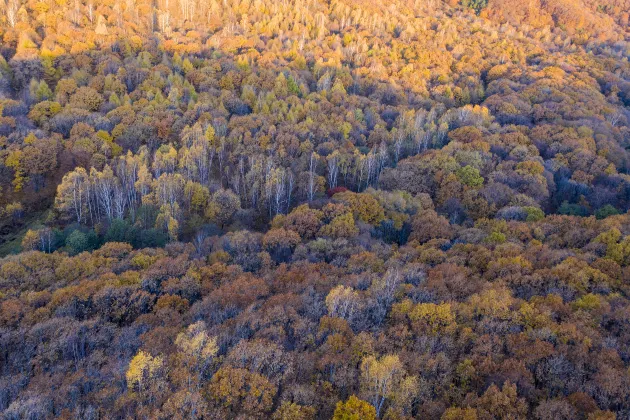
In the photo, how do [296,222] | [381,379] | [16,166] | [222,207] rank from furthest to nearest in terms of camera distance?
1. [16,166]
2. [222,207]
3. [296,222]
4. [381,379]

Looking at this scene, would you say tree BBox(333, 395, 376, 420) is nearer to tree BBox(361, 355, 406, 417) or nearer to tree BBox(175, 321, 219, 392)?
tree BBox(361, 355, 406, 417)

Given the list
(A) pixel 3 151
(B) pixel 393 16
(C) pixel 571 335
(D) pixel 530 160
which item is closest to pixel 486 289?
(C) pixel 571 335

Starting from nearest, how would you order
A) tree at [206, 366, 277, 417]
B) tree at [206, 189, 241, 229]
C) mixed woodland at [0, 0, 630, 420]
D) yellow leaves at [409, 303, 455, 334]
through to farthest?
1. tree at [206, 366, 277, 417]
2. mixed woodland at [0, 0, 630, 420]
3. yellow leaves at [409, 303, 455, 334]
4. tree at [206, 189, 241, 229]

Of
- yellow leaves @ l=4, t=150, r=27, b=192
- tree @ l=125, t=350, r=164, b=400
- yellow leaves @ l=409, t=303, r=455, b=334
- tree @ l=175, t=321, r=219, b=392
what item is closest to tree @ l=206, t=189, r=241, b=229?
yellow leaves @ l=4, t=150, r=27, b=192

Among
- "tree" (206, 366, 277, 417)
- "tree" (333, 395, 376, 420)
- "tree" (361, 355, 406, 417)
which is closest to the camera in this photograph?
"tree" (333, 395, 376, 420)

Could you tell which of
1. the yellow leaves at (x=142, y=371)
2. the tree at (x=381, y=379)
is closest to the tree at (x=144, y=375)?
the yellow leaves at (x=142, y=371)

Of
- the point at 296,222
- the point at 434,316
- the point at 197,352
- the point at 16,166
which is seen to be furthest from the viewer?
the point at 16,166

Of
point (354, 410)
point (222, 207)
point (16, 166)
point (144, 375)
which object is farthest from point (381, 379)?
point (16, 166)

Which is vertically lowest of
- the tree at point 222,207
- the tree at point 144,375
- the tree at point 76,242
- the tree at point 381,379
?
the tree at point 76,242

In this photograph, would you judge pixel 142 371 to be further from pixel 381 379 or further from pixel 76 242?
pixel 76 242

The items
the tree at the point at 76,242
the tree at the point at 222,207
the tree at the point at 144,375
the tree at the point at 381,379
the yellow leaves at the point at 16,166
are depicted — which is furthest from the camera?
the yellow leaves at the point at 16,166

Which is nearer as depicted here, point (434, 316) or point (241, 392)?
point (241, 392)

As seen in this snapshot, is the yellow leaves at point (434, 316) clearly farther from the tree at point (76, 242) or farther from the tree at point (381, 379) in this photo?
the tree at point (76, 242)

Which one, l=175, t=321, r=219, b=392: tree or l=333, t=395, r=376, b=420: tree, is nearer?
l=333, t=395, r=376, b=420: tree
